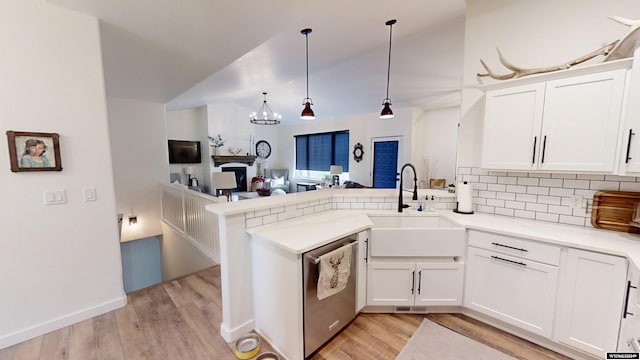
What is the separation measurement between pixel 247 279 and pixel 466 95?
2.70 metres

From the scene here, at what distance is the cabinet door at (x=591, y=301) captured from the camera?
1.51 meters

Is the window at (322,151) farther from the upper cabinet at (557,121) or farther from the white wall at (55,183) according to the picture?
the white wall at (55,183)

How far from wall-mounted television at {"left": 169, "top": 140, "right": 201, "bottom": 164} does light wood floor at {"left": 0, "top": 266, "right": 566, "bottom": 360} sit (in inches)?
221

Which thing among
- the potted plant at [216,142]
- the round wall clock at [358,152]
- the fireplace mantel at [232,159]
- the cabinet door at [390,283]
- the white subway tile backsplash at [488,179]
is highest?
the potted plant at [216,142]

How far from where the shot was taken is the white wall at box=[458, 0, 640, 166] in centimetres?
192

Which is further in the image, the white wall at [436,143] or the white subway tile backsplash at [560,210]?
the white wall at [436,143]

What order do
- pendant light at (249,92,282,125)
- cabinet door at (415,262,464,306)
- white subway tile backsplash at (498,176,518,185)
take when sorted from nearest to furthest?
cabinet door at (415,262,464,306) → white subway tile backsplash at (498,176,518,185) → pendant light at (249,92,282,125)

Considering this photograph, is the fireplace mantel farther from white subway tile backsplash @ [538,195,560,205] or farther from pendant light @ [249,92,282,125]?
white subway tile backsplash @ [538,195,560,205]

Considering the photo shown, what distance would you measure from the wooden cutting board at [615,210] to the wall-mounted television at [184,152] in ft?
26.8

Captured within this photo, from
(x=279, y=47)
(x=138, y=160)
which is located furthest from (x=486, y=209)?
(x=138, y=160)

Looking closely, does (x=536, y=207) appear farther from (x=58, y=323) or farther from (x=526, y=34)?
(x=58, y=323)

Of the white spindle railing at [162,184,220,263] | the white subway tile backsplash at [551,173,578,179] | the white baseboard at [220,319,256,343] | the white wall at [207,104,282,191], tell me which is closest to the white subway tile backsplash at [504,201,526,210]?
the white subway tile backsplash at [551,173,578,179]

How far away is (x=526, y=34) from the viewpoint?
2.21 m

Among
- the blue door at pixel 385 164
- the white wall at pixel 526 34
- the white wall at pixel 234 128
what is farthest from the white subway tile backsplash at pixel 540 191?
the white wall at pixel 234 128
